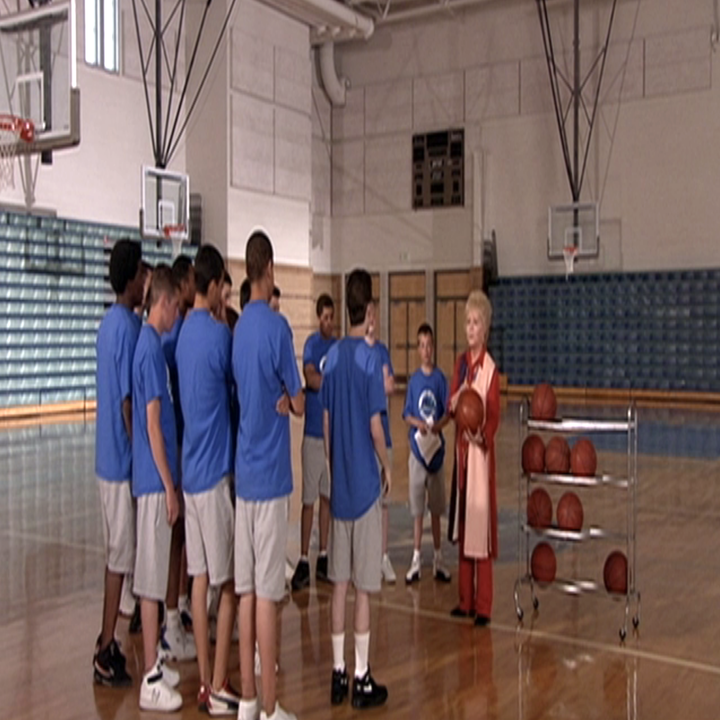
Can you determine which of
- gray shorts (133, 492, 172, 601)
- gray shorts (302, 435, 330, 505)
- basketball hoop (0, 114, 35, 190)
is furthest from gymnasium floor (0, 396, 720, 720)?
basketball hoop (0, 114, 35, 190)

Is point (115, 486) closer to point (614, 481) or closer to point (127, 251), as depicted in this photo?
point (127, 251)

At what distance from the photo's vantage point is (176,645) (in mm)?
4457

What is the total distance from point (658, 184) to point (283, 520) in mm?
18618

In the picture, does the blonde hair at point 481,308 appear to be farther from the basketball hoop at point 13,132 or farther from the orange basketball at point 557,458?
the basketball hoop at point 13,132

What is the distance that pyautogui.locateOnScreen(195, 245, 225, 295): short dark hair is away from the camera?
12.4 ft

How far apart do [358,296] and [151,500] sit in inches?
52.9

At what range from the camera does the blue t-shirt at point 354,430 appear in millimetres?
3867

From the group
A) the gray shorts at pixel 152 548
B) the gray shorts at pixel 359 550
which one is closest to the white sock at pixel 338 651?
the gray shorts at pixel 359 550

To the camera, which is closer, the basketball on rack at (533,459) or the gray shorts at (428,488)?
the basketball on rack at (533,459)

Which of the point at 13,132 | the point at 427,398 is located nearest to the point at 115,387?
the point at 427,398

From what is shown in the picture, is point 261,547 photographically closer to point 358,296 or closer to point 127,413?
point 127,413

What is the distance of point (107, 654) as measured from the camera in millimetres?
4109

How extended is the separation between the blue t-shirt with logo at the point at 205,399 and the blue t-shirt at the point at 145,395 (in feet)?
0.53

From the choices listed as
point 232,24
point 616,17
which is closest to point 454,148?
point 616,17
